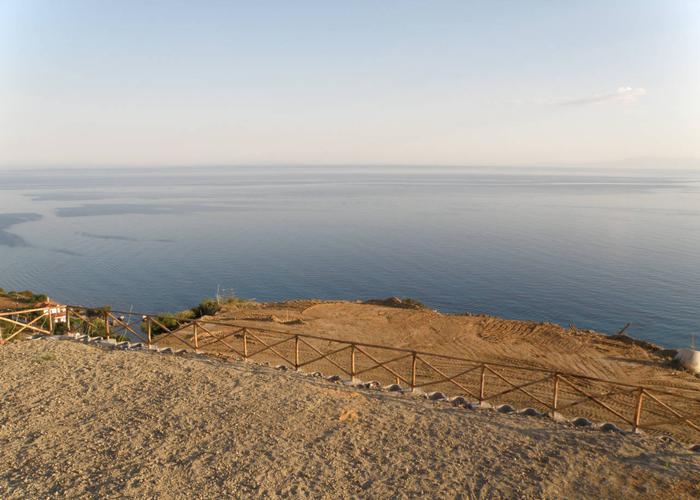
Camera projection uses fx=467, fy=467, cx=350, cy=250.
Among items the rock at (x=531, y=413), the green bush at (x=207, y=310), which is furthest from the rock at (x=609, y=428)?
the green bush at (x=207, y=310)

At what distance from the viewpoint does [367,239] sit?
62688 mm

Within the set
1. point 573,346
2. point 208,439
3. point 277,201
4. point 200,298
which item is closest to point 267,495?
point 208,439

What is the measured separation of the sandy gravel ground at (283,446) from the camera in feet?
28.1

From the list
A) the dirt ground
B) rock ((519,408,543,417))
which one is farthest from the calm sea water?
rock ((519,408,543,417))

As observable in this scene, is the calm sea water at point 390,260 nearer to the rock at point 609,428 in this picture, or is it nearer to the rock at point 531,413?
the rock at point 609,428

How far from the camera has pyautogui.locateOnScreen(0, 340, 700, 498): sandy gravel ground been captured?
8562 millimetres

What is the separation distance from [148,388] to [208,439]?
337cm

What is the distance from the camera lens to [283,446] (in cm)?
982

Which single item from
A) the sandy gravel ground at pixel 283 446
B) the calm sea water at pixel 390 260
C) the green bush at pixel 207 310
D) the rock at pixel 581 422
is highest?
the sandy gravel ground at pixel 283 446

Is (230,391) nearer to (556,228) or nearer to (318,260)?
(318,260)

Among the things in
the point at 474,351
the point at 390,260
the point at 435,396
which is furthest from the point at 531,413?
the point at 390,260

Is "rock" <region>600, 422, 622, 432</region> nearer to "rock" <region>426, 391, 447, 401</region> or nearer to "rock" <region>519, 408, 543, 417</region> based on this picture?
"rock" <region>519, 408, 543, 417</region>

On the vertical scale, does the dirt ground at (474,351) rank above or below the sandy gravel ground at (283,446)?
below

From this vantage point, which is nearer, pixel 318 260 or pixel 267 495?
pixel 267 495
